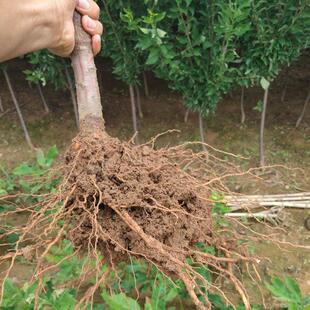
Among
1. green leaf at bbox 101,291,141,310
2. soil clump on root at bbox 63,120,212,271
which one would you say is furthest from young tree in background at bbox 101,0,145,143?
green leaf at bbox 101,291,141,310

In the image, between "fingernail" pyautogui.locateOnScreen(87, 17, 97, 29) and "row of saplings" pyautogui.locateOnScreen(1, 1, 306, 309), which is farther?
"fingernail" pyautogui.locateOnScreen(87, 17, 97, 29)

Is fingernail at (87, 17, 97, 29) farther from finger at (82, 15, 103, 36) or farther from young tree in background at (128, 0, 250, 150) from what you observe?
young tree in background at (128, 0, 250, 150)

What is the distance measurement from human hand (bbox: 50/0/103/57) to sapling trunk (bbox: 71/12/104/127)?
1.1 inches

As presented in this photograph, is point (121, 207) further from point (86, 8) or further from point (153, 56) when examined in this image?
point (153, 56)

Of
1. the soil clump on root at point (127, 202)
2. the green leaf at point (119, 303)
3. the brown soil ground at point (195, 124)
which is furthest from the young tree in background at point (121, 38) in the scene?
the green leaf at point (119, 303)

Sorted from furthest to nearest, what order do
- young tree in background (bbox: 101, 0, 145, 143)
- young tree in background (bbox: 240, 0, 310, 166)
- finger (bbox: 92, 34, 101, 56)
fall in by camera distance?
1. young tree in background (bbox: 101, 0, 145, 143)
2. young tree in background (bbox: 240, 0, 310, 166)
3. finger (bbox: 92, 34, 101, 56)

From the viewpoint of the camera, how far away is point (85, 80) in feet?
5.49

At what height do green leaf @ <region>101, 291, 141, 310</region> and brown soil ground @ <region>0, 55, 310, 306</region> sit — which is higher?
green leaf @ <region>101, 291, 141, 310</region>

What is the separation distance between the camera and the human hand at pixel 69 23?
1.60m

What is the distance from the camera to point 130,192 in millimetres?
1504

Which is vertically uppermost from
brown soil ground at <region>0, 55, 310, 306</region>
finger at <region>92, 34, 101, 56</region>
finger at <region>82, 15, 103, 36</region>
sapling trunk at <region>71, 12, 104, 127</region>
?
finger at <region>82, 15, 103, 36</region>

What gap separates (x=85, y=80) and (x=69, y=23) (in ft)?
0.75

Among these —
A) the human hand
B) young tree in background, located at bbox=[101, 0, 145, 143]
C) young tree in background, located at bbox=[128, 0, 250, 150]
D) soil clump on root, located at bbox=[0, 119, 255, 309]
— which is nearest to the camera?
soil clump on root, located at bbox=[0, 119, 255, 309]

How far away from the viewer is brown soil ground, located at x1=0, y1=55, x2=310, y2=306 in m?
3.32
